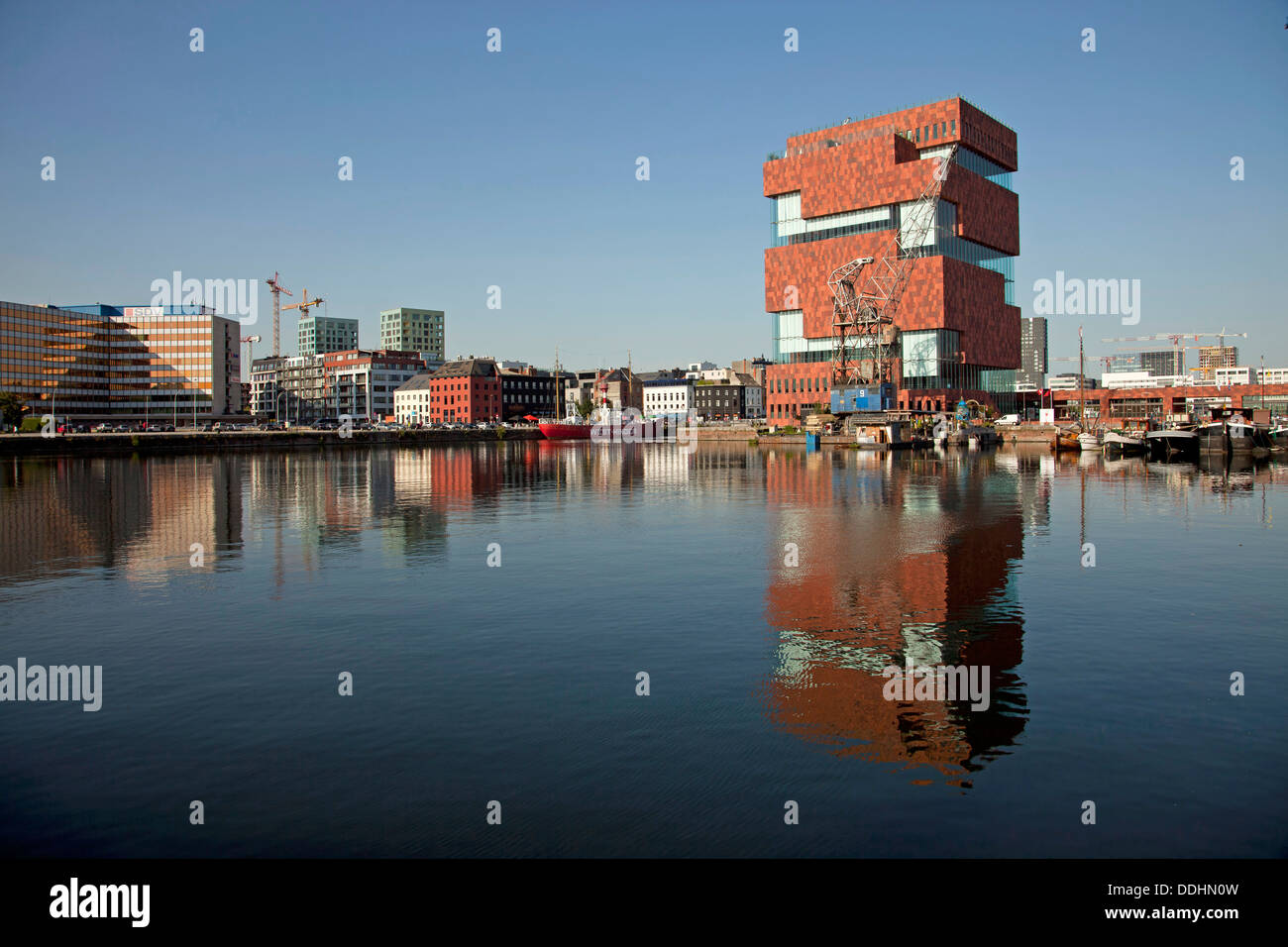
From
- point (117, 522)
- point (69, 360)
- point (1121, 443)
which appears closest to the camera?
point (117, 522)

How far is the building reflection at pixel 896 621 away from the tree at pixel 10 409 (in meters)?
149

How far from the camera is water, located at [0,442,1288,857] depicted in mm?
10812

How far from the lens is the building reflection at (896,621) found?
13.6m

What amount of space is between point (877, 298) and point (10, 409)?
150m

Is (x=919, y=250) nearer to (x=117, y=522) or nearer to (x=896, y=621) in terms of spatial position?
(x=117, y=522)

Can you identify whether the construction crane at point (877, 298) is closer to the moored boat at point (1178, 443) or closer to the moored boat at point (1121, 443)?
the moored boat at point (1121, 443)

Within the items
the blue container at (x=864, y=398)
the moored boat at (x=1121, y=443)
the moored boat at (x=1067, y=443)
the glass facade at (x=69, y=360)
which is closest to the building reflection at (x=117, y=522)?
the blue container at (x=864, y=398)

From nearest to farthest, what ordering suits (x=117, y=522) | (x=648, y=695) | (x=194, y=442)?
1. (x=648, y=695)
2. (x=117, y=522)
3. (x=194, y=442)

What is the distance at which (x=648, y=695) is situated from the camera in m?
15.4

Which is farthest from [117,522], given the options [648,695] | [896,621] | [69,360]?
[69,360]

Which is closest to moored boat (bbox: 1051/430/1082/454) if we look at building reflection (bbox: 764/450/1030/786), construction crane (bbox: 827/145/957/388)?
construction crane (bbox: 827/145/957/388)
